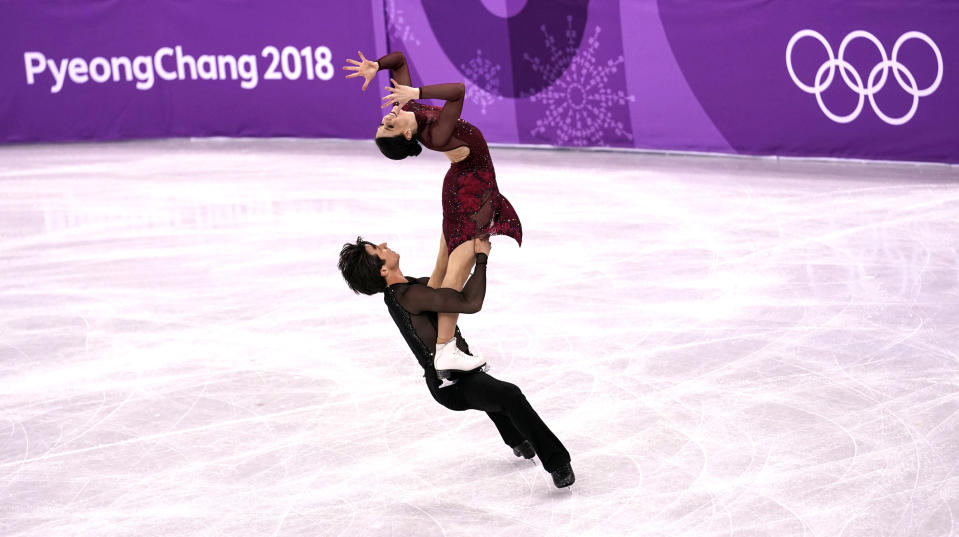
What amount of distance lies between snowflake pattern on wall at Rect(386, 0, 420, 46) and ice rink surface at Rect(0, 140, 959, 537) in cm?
362

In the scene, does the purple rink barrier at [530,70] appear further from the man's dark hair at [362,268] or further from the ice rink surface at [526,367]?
the man's dark hair at [362,268]

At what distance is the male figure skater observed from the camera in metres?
4.23

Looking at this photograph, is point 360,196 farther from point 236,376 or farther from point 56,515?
point 56,515

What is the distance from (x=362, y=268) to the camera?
13.9 feet

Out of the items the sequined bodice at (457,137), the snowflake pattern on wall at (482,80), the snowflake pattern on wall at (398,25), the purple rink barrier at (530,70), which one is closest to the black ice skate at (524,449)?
the sequined bodice at (457,137)

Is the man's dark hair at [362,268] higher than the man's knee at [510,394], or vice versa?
the man's dark hair at [362,268]

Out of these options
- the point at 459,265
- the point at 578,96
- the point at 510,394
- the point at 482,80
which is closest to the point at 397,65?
the point at 459,265

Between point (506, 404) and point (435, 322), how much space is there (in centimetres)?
42

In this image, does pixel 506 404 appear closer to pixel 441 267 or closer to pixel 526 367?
pixel 441 267

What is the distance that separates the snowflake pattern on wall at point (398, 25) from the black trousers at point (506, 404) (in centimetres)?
979

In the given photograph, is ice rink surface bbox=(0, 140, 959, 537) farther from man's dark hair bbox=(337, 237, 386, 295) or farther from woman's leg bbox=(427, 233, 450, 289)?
man's dark hair bbox=(337, 237, 386, 295)

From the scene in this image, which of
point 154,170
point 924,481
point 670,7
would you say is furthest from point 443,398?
point 154,170

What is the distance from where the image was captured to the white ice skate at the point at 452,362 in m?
4.26

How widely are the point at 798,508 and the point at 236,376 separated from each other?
3.02m
